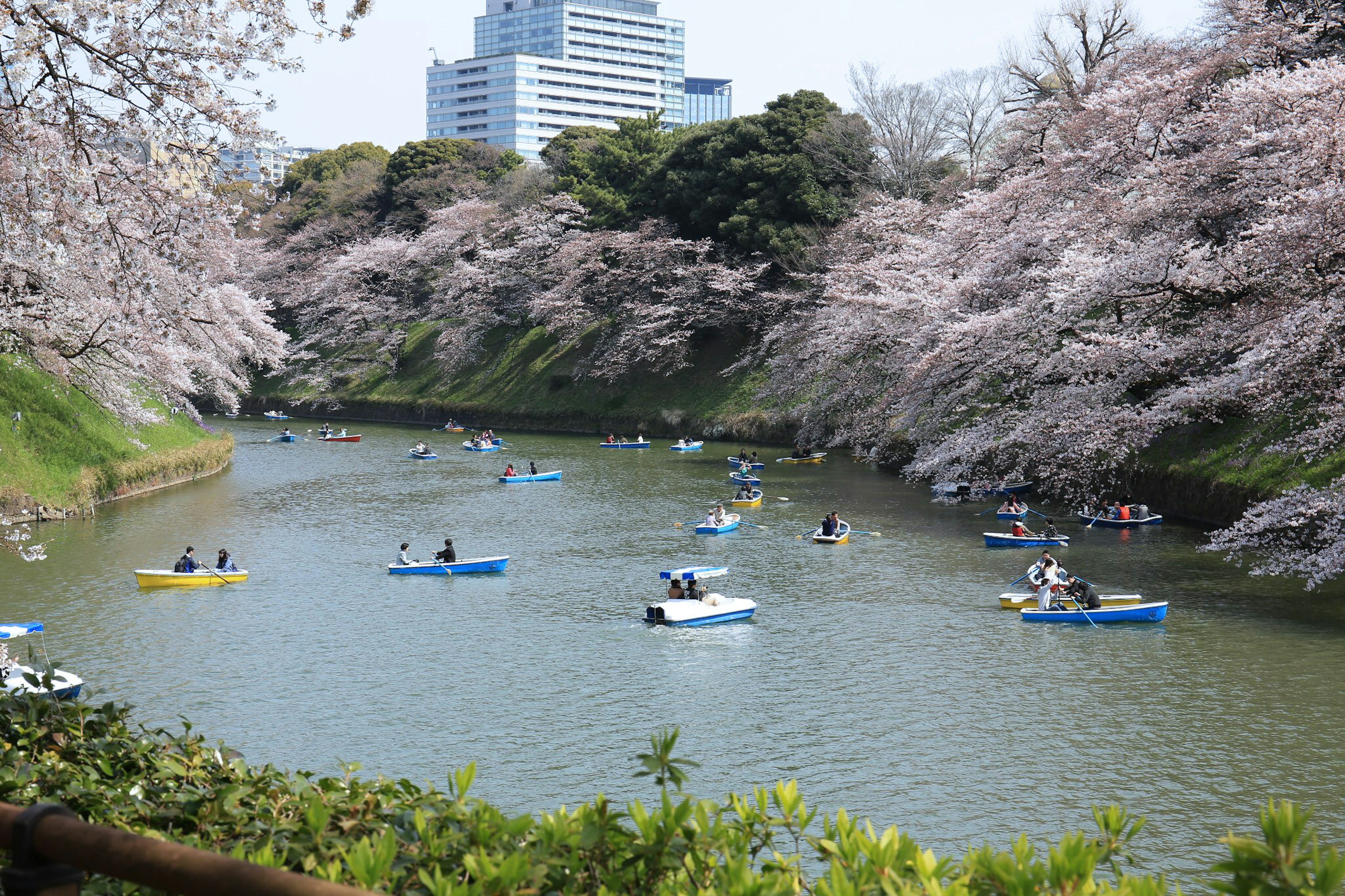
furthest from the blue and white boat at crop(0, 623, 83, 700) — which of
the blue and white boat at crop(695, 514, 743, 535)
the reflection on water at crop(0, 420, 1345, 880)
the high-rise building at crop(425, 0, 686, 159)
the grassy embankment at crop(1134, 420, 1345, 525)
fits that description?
the high-rise building at crop(425, 0, 686, 159)

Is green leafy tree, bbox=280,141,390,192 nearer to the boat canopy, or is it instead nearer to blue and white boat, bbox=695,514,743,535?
blue and white boat, bbox=695,514,743,535

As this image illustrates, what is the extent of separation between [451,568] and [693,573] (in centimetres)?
660

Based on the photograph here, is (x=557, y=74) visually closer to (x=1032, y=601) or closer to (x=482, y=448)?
(x=482, y=448)

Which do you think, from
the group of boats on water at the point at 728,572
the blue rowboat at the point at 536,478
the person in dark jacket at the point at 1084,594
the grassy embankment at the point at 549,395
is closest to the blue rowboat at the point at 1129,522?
the group of boats on water at the point at 728,572

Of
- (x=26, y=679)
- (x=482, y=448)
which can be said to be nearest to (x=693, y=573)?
(x=26, y=679)

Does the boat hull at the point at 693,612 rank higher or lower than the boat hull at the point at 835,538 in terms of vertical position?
lower

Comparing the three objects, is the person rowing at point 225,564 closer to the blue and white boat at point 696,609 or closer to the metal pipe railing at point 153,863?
the blue and white boat at point 696,609

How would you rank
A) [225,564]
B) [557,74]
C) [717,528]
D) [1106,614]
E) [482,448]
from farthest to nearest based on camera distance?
[557,74] < [482,448] < [717,528] < [225,564] < [1106,614]

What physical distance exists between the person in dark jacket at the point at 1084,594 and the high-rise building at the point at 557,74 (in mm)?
145094

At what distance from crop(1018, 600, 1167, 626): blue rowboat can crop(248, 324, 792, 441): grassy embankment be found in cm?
3331

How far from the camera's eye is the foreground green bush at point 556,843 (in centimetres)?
351

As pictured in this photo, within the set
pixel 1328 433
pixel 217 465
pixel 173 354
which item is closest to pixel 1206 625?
pixel 1328 433

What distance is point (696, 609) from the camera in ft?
72.4

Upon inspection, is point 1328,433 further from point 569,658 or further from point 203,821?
Answer: point 203,821
